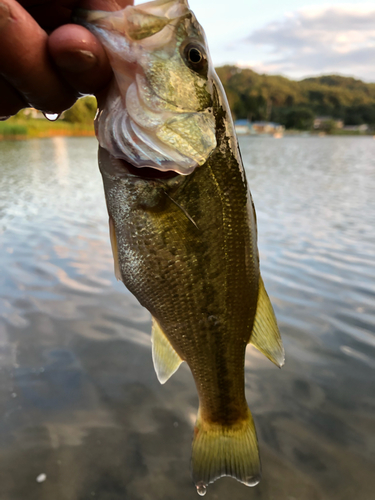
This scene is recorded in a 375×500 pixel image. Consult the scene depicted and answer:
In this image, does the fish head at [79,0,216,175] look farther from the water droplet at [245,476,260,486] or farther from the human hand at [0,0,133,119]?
the water droplet at [245,476,260,486]

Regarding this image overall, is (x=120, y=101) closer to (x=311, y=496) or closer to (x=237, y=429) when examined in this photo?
(x=237, y=429)

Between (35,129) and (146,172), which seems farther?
(35,129)

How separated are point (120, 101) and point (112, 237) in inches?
24.7

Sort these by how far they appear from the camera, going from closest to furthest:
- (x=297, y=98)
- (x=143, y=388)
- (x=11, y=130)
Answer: (x=143, y=388), (x=11, y=130), (x=297, y=98)

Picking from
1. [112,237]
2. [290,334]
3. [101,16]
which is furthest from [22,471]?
[290,334]

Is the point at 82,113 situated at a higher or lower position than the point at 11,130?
higher

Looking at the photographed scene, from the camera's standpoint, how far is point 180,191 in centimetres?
168

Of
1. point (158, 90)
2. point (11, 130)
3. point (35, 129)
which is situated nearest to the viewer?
point (158, 90)

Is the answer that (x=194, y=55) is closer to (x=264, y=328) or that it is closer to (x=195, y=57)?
(x=195, y=57)

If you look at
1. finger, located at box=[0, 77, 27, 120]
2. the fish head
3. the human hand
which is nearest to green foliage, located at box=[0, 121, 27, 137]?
finger, located at box=[0, 77, 27, 120]

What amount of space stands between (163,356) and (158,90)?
1.36 meters

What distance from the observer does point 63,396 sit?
11.6 feet

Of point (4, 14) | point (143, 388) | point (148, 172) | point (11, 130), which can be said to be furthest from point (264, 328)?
point (11, 130)

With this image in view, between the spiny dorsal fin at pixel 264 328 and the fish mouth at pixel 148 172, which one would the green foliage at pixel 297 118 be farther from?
the fish mouth at pixel 148 172
